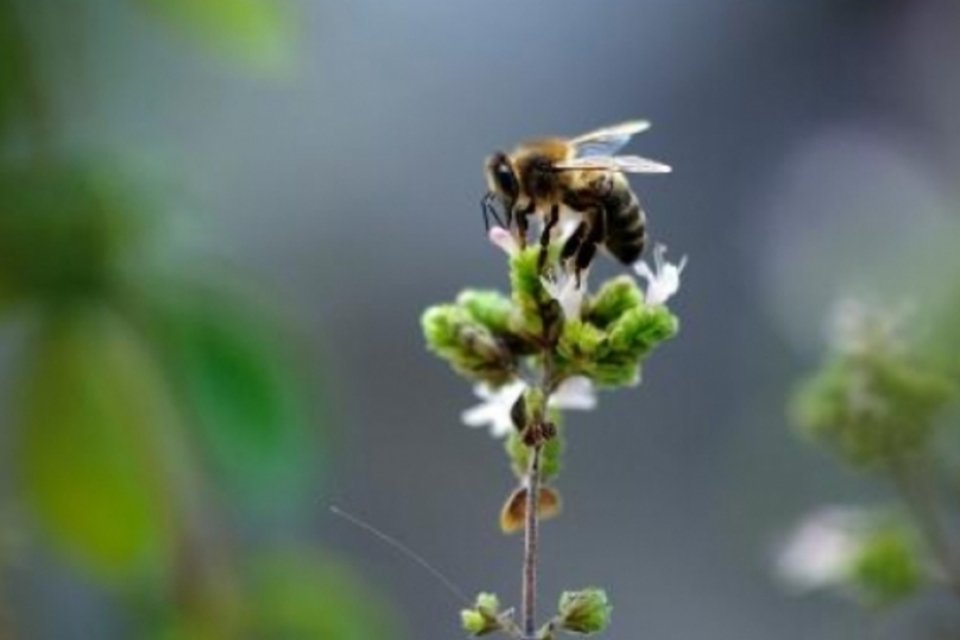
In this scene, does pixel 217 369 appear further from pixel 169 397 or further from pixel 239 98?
pixel 239 98

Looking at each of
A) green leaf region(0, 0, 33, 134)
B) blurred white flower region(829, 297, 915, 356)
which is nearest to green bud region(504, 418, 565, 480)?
blurred white flower region(829, 297, 915, 356)

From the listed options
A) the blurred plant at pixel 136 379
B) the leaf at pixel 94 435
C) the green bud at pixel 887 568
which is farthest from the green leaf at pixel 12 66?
the green bud at pixel 887 568

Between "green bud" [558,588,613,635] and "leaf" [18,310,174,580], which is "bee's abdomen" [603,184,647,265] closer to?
"green bud" [558,588,613,635]

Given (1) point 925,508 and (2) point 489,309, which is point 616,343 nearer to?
(2) point 489,309

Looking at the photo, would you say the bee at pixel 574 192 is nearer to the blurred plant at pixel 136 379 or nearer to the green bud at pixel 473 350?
the green bud at pixel 473 350

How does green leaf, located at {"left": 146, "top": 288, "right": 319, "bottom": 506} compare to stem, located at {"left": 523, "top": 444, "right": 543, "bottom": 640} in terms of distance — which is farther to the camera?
green leaf, located at {"left": 146, "top": 288, "right": 319, "bottom": 506}
